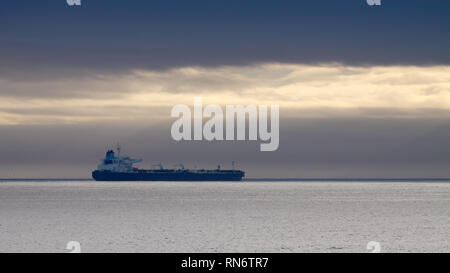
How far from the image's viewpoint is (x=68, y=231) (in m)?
69.8

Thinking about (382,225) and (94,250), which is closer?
(94,250)

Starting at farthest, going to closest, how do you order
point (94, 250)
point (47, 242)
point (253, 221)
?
point (253, 221), point (47, 242), point (94, 250)

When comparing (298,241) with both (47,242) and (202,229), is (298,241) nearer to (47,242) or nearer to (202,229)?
(202,229)

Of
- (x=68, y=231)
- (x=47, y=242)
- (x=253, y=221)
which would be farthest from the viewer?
(x=253, y=221)

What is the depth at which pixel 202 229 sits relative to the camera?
7181 cm

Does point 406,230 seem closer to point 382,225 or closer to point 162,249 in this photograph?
point 382,225

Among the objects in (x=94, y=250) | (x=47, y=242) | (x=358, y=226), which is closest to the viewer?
(x=94, y=250)

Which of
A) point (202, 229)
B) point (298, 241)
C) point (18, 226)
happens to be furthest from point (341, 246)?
point (18, 226)

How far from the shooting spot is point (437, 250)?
54812 millimetres
